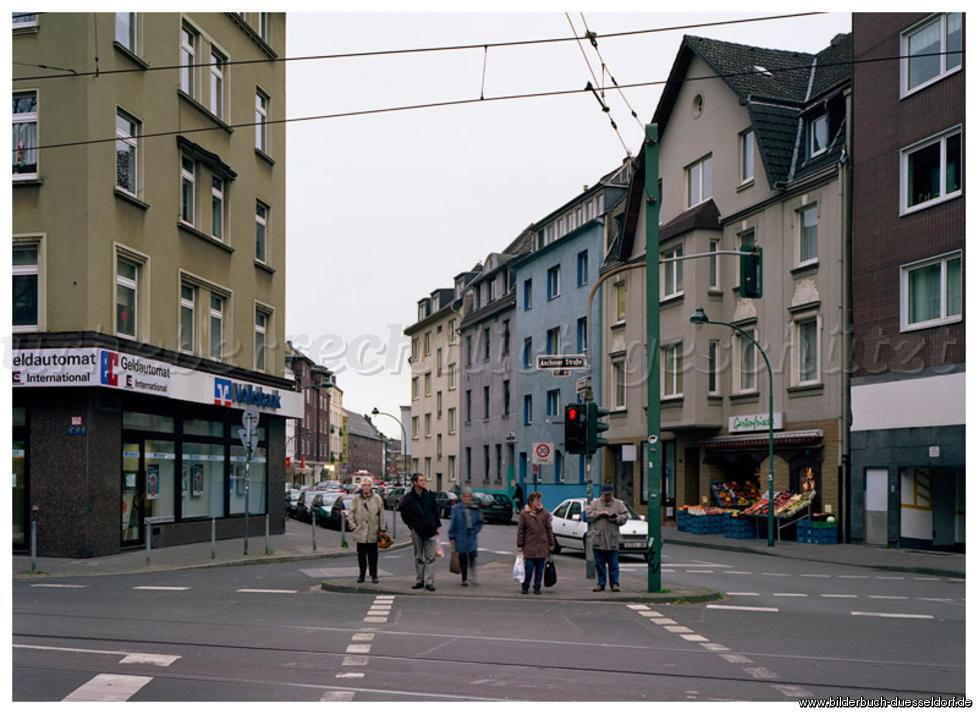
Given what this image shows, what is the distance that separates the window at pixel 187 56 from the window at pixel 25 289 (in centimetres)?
610

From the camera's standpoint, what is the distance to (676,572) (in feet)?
70.1

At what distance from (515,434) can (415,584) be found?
1547 inches

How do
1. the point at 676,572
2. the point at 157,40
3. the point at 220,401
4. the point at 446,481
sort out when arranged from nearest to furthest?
the point at 676,572 < the point at 157,40 < the point at 220,401 < the point at 446,481

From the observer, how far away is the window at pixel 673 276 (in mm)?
36719

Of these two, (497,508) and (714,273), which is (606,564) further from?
(497,508)

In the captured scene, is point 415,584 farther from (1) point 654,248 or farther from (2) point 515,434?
(2) point 515,434

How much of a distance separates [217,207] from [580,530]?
1277 centimetres

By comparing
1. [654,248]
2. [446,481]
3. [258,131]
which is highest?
[258,131]

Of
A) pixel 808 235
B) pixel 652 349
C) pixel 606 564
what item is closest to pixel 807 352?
pixel 808 235

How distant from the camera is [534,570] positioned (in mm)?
16703

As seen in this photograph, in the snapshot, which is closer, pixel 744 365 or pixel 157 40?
pixel 157 40

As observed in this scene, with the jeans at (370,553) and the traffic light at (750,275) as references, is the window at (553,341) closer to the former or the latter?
the traffic light at (750,275)

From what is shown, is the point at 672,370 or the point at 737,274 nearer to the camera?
the point at 737,274

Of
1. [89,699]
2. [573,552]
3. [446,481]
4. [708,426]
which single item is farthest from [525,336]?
[89,699]
